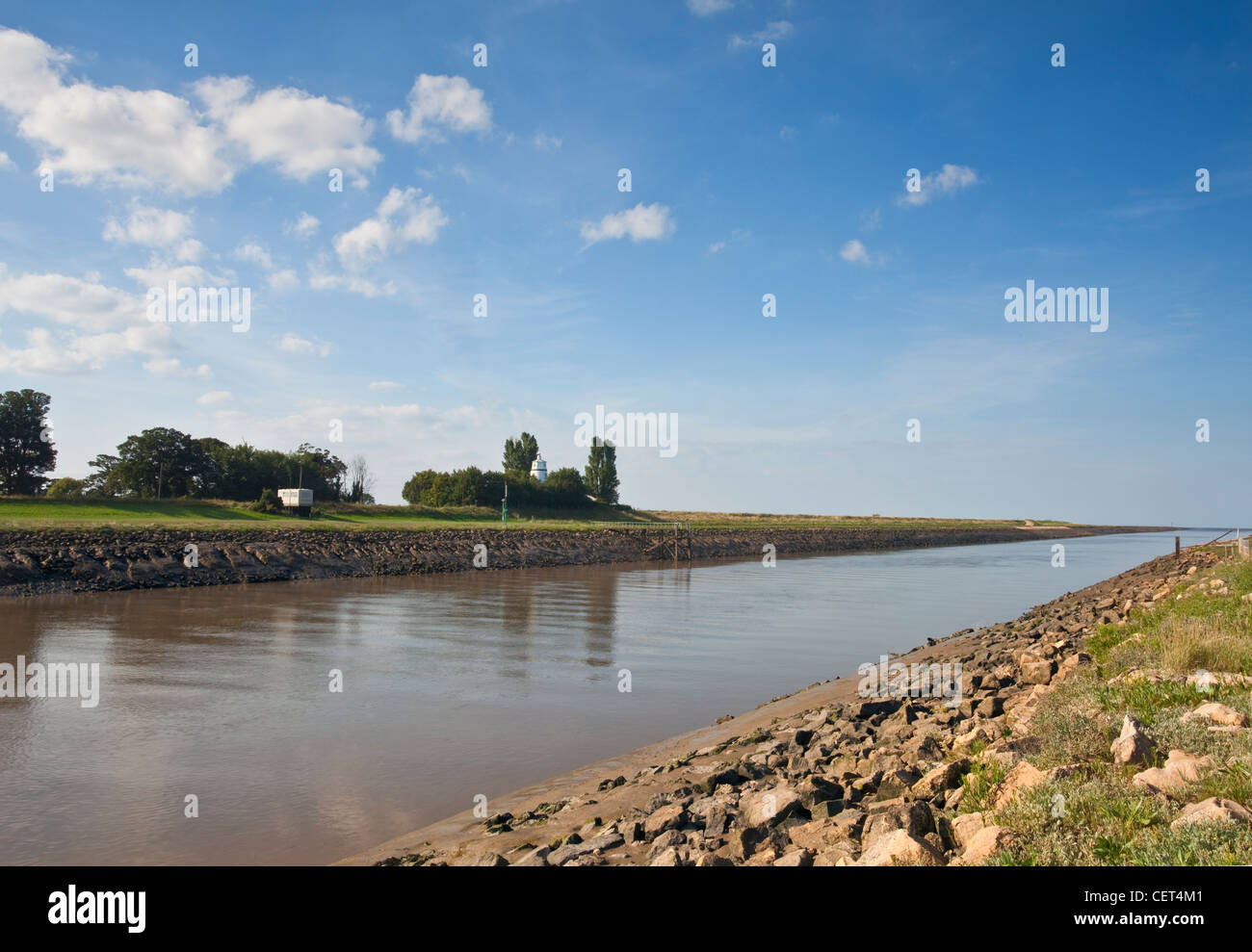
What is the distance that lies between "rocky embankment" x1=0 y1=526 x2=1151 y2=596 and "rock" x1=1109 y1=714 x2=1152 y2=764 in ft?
102

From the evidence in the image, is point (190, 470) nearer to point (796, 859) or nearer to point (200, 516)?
point (200, 516)

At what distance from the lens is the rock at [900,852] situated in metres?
4.71

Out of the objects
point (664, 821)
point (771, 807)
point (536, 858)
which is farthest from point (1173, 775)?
point (536, 858)

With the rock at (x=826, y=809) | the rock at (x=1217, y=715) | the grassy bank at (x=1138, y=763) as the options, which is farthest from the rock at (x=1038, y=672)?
the rock at (x=826, y=809)

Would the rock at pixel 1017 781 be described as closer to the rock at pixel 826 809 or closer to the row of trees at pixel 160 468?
the rock at pixel 826 809

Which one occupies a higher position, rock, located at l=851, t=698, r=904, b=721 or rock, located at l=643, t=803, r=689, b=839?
rock, located at l=643, t=803, r=689, b=839

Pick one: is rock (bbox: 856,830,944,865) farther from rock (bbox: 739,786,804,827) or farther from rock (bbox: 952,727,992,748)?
rock (bbox: 952,727,992,748)

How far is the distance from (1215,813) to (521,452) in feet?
349

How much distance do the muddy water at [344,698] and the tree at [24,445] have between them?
48.7 metres

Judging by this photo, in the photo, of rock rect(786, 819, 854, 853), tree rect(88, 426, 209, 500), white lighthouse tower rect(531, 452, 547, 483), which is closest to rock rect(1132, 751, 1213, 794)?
rock rect(786, 819, 854, 853)

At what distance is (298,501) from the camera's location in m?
61.8

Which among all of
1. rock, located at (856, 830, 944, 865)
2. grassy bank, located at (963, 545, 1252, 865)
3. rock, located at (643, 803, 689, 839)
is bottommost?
rock, located at (643, 803, 689, 839)

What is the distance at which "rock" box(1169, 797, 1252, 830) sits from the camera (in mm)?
4406
